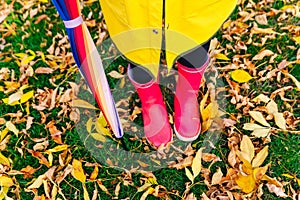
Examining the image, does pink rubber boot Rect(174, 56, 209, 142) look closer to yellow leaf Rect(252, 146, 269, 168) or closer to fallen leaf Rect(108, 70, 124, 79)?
yellow leaf Rect(252, 146, 269, 168)

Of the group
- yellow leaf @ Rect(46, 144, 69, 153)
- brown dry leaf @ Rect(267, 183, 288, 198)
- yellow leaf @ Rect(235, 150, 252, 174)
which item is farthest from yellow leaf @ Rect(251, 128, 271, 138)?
yellow leaf @ Rect(46, 144, 69, 153)

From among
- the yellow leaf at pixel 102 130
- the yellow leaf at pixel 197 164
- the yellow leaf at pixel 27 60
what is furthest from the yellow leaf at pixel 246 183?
the yellow leaf at pixel 27 60

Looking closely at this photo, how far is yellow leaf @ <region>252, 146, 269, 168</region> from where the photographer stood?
1.63m

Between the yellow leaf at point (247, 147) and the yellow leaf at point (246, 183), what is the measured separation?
0.08 m

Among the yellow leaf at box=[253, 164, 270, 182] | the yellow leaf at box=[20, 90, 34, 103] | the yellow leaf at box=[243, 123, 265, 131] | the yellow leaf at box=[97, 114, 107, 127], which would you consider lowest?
the yellow leaf at box=[253, 164, 270, 182]

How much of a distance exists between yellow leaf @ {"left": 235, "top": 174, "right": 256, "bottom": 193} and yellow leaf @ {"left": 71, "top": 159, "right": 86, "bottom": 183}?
619 mm

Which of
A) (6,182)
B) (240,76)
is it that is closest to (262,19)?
(240,76)

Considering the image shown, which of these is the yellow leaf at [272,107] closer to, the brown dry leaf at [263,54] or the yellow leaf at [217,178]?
the brown dry leaf at [263,54]

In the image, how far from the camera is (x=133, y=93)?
1.90 meters

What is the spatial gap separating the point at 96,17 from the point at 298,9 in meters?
1.06

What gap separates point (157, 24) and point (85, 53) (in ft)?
0.76

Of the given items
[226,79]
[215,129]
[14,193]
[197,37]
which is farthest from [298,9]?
[14,193]

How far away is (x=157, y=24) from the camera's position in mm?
1229

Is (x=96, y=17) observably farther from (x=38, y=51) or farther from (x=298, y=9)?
(x=298, y=9)
